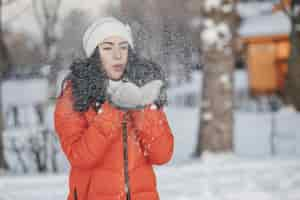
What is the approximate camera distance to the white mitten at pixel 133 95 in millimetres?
1943

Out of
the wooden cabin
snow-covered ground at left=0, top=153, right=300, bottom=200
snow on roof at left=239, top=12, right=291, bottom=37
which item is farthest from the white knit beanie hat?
the wooden cabin

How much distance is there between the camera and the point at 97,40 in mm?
2137

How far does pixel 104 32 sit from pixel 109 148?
1.72 ft

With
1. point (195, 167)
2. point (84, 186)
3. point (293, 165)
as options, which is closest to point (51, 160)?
point (195, 167)

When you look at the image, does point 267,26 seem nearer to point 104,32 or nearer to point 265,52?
point 265,52

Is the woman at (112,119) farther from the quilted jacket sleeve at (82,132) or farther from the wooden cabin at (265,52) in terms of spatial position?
the wooden cabin at (265,52)

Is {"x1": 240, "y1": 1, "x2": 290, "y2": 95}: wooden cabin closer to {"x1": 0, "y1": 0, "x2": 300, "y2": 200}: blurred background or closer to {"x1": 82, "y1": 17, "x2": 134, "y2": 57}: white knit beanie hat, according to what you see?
{"x1": 0, "y1": 0, "x2": 300, "y2": 200}: blurred background

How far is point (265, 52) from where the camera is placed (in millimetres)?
21344

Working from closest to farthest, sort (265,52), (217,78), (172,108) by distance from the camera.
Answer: (217,78)
(172,108)
(265,52)

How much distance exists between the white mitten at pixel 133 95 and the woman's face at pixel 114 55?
124 millimetres

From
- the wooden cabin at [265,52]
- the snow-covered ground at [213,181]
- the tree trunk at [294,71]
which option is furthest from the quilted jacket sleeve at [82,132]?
the wooden cabin at [265,52]

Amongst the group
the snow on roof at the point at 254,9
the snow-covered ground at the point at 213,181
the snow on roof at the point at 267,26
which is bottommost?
the snow-covered ground at the point at 213,181

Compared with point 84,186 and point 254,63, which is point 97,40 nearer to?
point 84,186

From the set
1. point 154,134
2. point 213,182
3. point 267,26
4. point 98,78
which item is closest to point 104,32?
point 98,78
